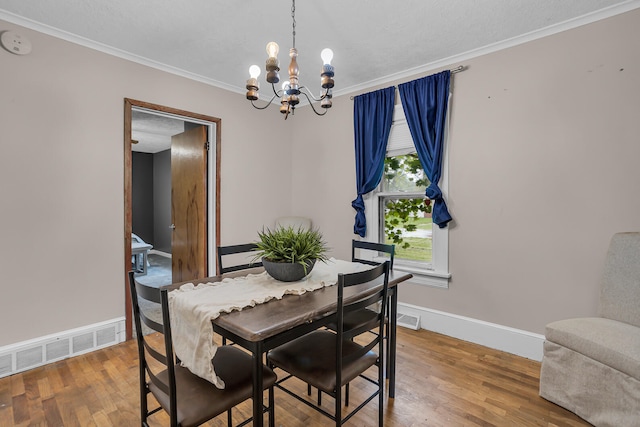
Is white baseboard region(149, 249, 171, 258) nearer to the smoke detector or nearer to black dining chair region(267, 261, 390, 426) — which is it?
the smoke detector

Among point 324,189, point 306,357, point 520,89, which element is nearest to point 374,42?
point 520,89

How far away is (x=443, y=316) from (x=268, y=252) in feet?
6.69

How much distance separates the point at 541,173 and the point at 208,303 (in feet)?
8.60

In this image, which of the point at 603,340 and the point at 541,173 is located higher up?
the point at 541,173

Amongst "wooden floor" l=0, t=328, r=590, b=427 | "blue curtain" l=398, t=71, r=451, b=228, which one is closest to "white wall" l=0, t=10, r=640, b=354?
"blue curtain" l=398, t=71, r=451, b=228

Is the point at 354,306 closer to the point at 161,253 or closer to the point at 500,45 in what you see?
the point at 500,45

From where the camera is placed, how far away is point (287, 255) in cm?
187

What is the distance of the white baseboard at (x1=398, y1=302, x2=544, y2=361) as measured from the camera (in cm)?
258

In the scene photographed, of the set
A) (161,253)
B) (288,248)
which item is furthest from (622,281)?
(161,253)

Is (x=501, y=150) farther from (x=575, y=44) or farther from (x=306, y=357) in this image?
(x=306, y=357)

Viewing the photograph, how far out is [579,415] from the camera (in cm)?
188

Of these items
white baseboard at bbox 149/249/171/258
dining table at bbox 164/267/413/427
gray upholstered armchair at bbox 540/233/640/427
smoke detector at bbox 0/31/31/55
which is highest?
smoke detector at bbox 0/31/31/55

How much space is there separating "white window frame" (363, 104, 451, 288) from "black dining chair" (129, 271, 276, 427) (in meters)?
2.06

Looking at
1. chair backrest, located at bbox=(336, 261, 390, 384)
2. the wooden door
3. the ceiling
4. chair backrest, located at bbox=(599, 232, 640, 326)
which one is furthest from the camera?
the wooden door
